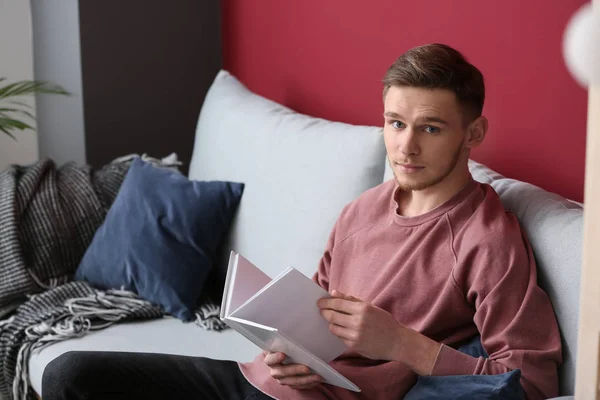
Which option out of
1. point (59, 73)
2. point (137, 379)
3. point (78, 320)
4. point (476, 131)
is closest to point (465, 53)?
point (476, 131)

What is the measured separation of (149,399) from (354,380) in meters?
0.43

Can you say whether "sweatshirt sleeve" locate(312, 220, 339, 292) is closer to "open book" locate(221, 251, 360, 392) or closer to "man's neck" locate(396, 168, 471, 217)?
"man's neck" locate(396, 168, 471, 217)

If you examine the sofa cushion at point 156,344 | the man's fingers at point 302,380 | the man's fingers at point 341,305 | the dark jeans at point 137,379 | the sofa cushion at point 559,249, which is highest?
the sofa cushion at point 559,249

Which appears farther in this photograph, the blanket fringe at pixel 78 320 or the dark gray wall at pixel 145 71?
the dark gray wall at pixel 145 71

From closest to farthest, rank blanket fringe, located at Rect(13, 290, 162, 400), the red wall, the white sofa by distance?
the red wall < the white sofa < blanket fringe, located at Rect(13, 290, 162, 400)

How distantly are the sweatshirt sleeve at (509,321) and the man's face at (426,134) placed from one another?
6.6 inches

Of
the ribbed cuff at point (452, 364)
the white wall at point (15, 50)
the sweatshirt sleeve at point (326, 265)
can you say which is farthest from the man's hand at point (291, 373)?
the white wall at point (15, 50)

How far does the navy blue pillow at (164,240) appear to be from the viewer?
235cm

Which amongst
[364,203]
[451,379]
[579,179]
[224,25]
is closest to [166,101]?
[224,25]

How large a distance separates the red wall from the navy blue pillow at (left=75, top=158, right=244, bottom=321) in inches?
18.9

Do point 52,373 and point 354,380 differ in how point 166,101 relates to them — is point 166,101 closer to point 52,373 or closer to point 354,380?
point 52,373

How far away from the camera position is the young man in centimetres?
145

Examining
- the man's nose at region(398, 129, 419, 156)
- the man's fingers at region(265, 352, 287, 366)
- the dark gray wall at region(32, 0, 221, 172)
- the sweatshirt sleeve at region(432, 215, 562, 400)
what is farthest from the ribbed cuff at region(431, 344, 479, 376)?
the dark gray wall at region(32, 0, 221, 172)

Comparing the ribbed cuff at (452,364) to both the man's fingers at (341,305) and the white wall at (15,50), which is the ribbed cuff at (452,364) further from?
the white wall at (15,50)
